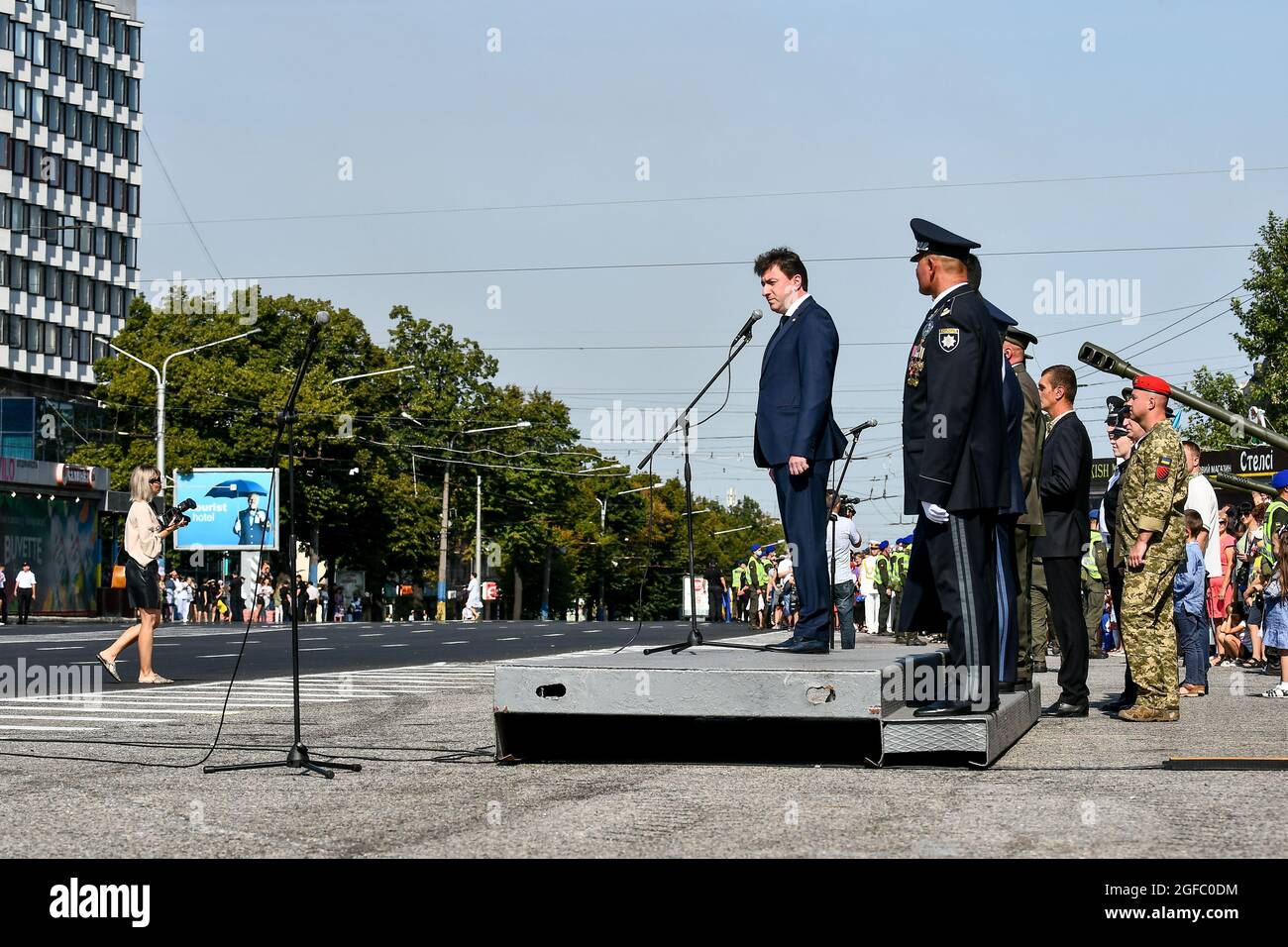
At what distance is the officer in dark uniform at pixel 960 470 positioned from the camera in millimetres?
7832

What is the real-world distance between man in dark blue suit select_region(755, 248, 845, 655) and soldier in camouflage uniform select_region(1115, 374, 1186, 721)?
224cm

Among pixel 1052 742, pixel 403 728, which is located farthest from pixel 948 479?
pixel 403 728

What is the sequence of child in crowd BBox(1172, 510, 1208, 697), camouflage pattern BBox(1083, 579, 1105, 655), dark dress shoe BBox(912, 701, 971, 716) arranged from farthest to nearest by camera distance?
camouflage pattern BBox(1083, 579, 1105, 655)
child in crowd BBox(1172, 510, 1208, 697)
dark dress shoe BBox(912, 701, 971, 716)

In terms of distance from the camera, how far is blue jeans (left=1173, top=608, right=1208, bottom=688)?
1375cm

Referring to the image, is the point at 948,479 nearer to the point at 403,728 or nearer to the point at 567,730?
the point at 567,730

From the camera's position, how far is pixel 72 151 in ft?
276

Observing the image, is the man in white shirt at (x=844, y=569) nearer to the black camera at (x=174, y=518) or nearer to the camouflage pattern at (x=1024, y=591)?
the black camera at (x=174, y=518)

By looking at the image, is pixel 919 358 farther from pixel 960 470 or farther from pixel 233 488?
pixel 233 488

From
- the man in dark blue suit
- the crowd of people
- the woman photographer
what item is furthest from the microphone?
the crowd of people

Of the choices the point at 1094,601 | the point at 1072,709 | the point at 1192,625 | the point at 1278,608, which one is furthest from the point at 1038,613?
the point at 1094,601

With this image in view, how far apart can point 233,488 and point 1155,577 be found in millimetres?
52518

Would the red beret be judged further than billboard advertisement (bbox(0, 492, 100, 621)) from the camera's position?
No

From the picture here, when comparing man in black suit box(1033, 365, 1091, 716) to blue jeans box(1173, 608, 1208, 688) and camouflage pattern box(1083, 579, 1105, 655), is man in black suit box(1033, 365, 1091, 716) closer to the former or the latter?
blue jeans box(1173, 608, 1208, 688)

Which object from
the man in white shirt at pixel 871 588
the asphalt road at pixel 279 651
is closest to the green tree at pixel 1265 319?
the man in white shirt at pixel 871 588
